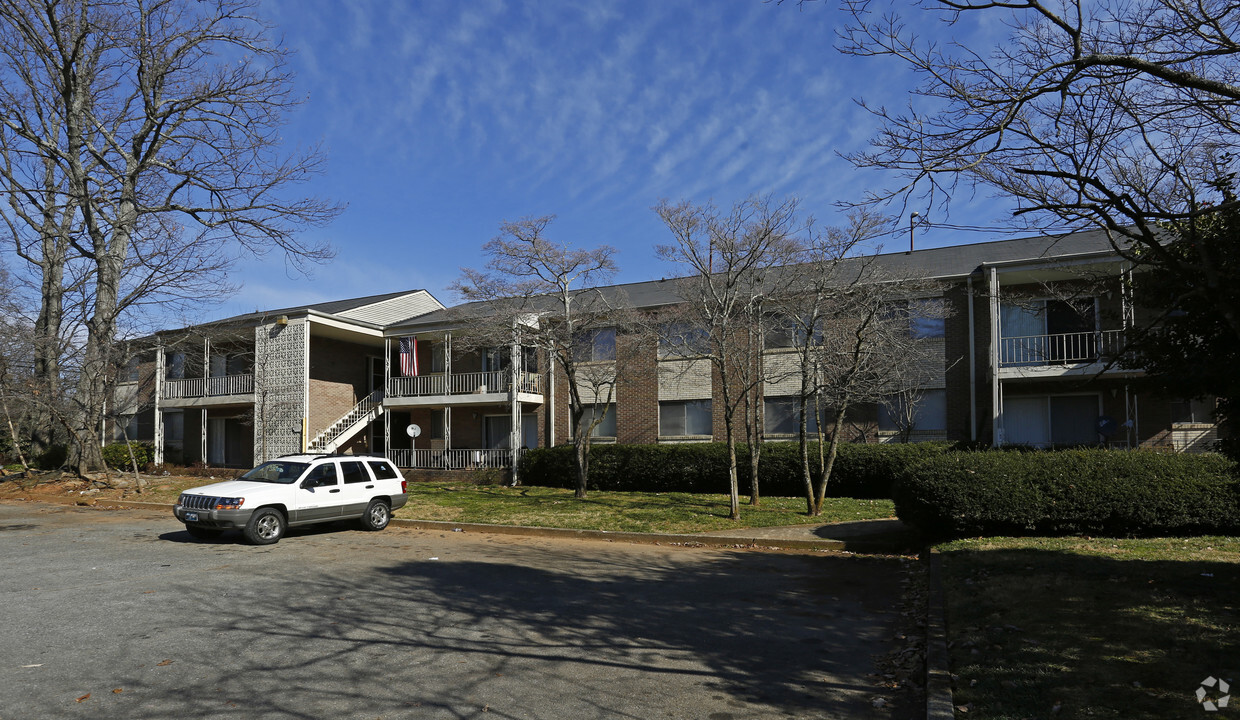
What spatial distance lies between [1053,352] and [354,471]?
1896 centimetres

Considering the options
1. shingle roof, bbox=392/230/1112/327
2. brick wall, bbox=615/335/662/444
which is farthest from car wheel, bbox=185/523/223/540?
brick wall, bbox=615/335/662/444

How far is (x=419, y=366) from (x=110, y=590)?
21.8 meters

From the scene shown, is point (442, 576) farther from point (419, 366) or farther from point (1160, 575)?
point (419, 366)

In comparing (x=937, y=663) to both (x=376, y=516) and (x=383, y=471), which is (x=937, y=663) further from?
(x=383, y=471)

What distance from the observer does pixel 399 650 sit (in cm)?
655

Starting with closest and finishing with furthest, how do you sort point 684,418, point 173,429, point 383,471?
1. point 383,471
2. point 684,418
3. point 173,429

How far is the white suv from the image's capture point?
13008 millimetres

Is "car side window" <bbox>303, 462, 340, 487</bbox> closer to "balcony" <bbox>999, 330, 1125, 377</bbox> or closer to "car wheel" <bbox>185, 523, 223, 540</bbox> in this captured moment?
"car wheel" <bbox>185, 523, 223, 540</bbox>

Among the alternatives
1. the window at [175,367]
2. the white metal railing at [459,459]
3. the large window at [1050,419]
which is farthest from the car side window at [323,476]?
the window at [175,367]

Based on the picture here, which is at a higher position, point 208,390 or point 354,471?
point 208,390

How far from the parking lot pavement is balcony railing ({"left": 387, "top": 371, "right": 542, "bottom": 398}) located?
1489cm

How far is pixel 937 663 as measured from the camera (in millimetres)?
5926

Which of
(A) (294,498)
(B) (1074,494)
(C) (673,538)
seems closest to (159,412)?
(A) (294,498)

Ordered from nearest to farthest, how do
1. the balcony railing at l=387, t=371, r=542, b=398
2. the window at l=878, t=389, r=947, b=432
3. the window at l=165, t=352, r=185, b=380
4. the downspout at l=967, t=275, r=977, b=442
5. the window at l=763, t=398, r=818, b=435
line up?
1. the downspout at l=967, t=275, r=977, b=442
2. the window at l=878, t=389, r=947, b=432
3. the window at l=763, t=398, r=818, b=435
4. the balcony railing at l=387, t=371, r=542, b=398
5. the window at l=165, t=352, r=185, b=380
